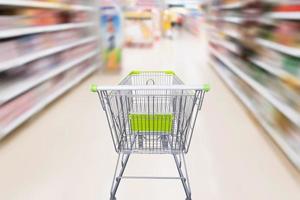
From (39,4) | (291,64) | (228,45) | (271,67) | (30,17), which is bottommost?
(228,45)

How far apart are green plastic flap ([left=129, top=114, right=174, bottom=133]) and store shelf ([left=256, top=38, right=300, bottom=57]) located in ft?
4.03

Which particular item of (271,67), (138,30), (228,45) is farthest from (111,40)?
(138,30)

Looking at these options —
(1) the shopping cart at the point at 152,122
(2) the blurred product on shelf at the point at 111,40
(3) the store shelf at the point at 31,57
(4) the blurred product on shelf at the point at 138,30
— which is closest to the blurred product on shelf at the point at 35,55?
(3) the store shelf at the point at 31,57

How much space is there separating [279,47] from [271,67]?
0.27m

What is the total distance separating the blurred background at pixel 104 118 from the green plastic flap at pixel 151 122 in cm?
57

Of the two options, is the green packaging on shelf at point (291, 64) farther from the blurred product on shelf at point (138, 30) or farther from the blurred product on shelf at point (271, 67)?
the blurred product on shelf at point (138, 30)

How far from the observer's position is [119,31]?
5.55 meters

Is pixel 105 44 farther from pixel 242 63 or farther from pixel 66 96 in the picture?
pixel 242 63

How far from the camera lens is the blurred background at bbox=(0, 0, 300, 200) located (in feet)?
6.47

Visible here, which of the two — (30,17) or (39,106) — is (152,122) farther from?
(30,17)

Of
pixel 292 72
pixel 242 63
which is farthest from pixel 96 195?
pixel 242 63

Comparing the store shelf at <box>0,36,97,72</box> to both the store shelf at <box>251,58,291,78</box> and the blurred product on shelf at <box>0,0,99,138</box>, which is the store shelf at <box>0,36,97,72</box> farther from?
the store shelf at <box>251,58,291,78</box>

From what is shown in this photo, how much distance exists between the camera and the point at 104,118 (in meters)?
3.18

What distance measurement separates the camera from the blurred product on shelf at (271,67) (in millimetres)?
2225
